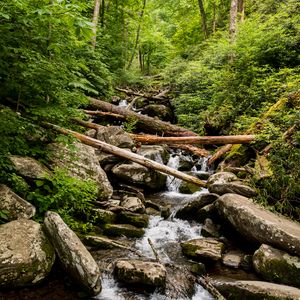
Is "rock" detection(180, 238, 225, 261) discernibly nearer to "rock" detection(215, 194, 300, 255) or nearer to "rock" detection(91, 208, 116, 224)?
"rock" detection(215, 194, 300, 255)

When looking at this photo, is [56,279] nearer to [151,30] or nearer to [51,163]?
[51,163]

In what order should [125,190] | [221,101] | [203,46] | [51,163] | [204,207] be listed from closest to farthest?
1. [51,163]
2. [204,207]
3. [125,190]
4. [221,101]
5. [203,46]

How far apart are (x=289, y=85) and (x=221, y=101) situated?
307 centimetres

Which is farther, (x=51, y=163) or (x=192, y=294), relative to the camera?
(x=51, y=163)

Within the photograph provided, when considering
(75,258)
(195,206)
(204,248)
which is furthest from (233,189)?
(75,258)

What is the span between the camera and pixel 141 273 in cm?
417

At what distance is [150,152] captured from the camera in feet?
31.2

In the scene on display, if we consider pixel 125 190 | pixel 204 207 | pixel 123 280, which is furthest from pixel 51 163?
pixel 204 207

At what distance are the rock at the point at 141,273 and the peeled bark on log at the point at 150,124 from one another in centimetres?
742

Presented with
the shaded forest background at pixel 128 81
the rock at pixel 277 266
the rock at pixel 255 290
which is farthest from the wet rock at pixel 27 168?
the rock at pixel 277 266

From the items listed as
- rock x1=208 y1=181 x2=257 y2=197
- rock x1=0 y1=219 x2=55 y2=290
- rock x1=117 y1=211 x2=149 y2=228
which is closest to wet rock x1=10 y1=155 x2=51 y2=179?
rock x1=0 y1=219 x2=55 y2=290

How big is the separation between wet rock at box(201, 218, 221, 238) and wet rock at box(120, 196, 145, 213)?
4.87 ft

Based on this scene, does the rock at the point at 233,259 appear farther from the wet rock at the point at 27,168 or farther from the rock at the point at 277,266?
the wet rock at the point at 27,168

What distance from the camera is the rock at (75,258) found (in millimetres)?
3873
